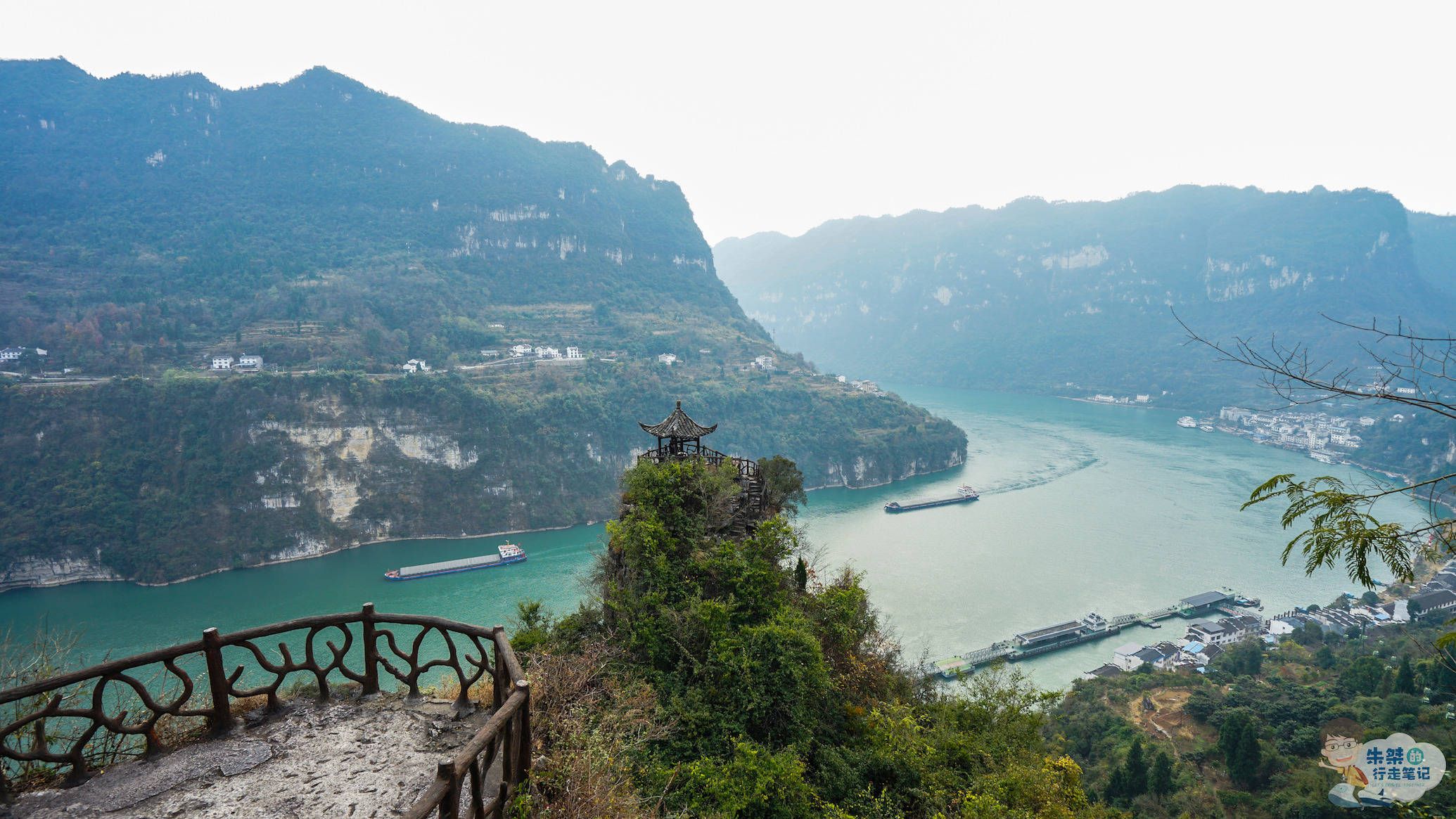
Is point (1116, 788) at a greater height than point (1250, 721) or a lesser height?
lesser

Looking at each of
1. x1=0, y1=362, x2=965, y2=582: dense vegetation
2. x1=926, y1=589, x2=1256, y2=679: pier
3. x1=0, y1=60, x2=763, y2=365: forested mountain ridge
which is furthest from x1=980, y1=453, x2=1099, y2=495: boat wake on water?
x1=0, y1=60, x2=763, y2=365: forested mountain ridge

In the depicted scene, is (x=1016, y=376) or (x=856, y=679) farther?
(x=1016, y=376)

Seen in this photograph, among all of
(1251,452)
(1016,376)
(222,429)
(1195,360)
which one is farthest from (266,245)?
(1195,360)

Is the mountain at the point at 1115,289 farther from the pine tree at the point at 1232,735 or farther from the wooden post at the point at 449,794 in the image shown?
the wooden post at the point at 449,794

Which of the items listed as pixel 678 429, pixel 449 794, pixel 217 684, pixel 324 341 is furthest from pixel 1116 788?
pixel 324 341

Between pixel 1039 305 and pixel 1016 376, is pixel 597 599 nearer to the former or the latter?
pixel 1016 376

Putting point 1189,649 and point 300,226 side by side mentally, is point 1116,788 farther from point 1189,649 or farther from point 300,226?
point 300,226
